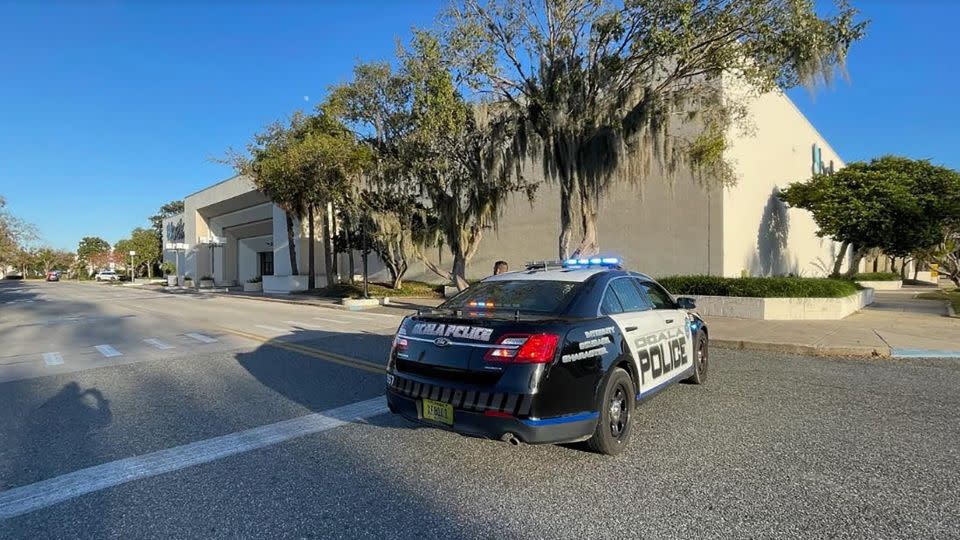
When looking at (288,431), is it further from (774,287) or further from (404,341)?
(774,287)

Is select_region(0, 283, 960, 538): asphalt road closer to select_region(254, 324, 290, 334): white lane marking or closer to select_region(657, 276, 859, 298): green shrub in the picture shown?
select_region(254, 324, 290, 334): white lane marking

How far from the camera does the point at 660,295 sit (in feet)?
19.9

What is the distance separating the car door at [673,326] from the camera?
221 inches

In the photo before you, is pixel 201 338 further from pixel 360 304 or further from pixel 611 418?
pixel 611 418

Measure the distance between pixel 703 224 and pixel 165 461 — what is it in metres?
20.2

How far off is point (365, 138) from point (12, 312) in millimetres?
15454

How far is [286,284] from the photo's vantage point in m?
33.2

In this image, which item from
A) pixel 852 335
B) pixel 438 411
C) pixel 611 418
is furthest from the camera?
pixel 852 335

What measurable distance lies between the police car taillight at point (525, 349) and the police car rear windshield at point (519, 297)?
1.85 feet

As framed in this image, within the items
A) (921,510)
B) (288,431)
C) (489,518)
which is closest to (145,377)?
Answer: (288,431)

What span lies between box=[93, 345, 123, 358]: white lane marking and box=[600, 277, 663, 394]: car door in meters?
9.37

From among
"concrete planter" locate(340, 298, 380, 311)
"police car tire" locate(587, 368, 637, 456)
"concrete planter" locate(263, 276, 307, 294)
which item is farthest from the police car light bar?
"concrete planter" locate(263, 276, 307, 294)

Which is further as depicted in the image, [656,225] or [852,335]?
[656,225]

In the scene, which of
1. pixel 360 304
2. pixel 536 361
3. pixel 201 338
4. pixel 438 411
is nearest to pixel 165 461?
pixel 438 411
